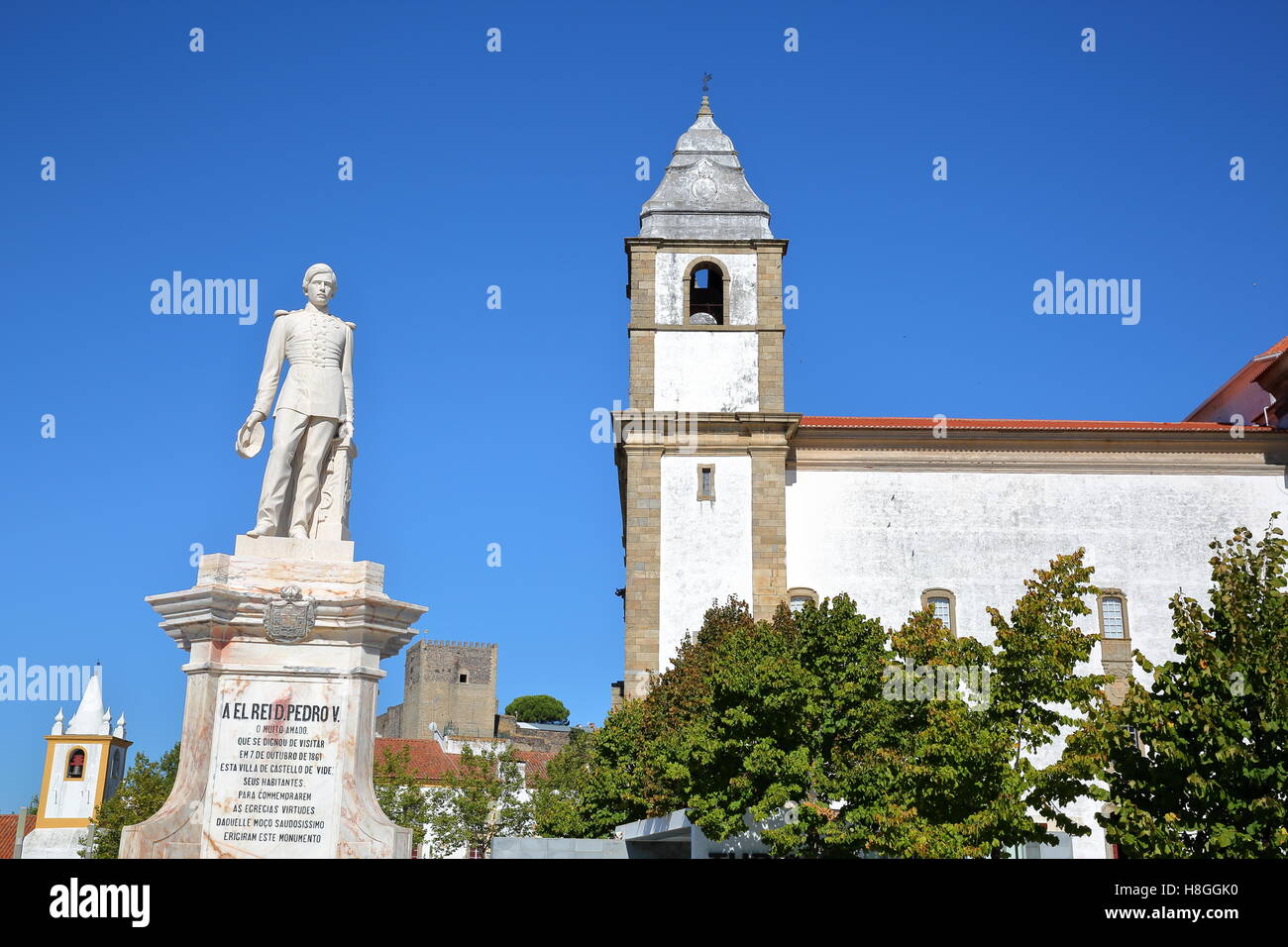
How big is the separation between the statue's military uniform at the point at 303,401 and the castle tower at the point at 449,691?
88776 mm

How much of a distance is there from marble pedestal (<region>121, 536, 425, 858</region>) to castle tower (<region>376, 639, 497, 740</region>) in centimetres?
8920

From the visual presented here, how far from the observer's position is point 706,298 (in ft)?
128

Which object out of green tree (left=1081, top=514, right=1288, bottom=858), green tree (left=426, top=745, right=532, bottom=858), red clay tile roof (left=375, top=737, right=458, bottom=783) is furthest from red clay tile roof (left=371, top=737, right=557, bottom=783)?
green tree (left=1081, top=514, right=1288, bottom=858)

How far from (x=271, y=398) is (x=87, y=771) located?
6277 centimetres

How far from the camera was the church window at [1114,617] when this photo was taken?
118 feet

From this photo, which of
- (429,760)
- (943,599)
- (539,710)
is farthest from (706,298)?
(539,710)

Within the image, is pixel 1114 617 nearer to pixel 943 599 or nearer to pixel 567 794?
pixel 943 599

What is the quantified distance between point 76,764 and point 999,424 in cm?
5129

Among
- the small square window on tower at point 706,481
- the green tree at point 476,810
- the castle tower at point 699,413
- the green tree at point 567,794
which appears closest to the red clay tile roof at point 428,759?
the green tree at point 476,810

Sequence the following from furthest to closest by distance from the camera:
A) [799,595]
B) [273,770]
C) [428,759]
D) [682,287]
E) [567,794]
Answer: [428,759], [567,794], [682,287], [799,595], [273,770]

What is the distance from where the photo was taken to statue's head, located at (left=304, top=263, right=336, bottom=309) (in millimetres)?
12570

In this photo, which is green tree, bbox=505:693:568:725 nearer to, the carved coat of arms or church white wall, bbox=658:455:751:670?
church white wall, bbox=658:455:751:670
